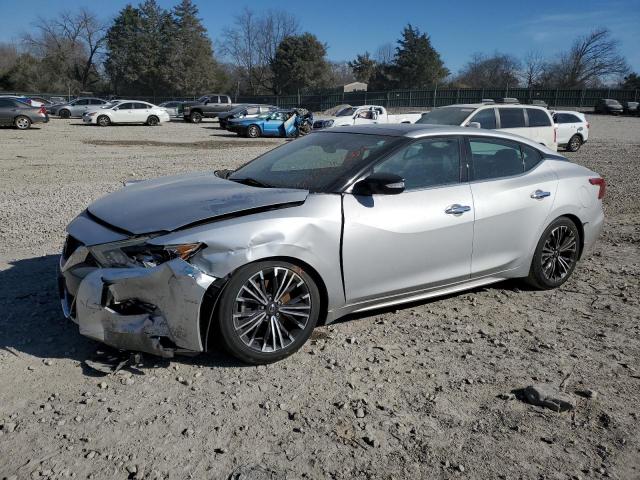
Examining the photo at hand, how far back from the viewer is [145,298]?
337 centimetres

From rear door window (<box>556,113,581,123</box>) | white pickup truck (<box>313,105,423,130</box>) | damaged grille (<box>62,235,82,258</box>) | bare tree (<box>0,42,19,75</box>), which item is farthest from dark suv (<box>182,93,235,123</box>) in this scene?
bare tree (<box>0,42,19,75</box>)

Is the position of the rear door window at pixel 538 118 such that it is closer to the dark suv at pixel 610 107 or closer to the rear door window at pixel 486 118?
the rear door window at pixel 486 118

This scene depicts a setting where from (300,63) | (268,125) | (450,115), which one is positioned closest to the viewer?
(450,115)

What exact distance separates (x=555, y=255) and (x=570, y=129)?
16244 millimetres

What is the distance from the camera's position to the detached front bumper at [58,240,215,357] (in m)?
3.34

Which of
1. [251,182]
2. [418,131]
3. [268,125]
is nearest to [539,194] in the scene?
[418,131]

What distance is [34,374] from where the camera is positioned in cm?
350

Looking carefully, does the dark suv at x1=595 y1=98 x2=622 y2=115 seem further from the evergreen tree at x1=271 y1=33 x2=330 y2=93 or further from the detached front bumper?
the detached front bumper

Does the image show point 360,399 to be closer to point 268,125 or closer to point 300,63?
point 268,125

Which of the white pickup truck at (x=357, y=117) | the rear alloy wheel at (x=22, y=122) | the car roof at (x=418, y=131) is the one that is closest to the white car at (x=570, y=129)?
the white pickup truck at (x=357, y=117)

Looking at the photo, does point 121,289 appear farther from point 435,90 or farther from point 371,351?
point 435,90

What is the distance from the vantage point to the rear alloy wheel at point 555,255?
5.05 m

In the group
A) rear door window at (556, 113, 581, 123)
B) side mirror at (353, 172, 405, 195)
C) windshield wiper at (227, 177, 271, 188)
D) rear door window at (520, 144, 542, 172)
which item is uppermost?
rear door window at (556, 113, 581, 123)

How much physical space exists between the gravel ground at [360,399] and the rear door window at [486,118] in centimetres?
901
